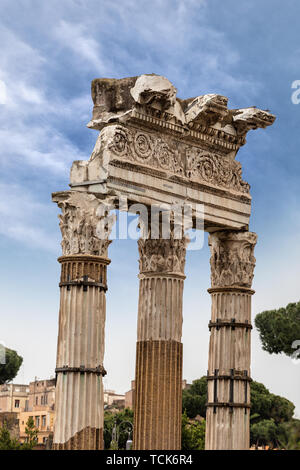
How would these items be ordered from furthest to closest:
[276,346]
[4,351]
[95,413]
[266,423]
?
[4,351] → [266,423] → [276,346] → [95,413]

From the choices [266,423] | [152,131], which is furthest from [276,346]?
[152,131]

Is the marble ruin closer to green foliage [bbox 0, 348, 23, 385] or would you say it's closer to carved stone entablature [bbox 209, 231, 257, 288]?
carved stone entablature [bbox 209, 231, 257, 288]

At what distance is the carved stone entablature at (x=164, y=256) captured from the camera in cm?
2625

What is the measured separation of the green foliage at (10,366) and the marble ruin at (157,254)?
62.5 m

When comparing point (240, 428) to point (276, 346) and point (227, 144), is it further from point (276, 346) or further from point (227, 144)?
point (276, 346)

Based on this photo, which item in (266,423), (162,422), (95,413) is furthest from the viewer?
(266,423)

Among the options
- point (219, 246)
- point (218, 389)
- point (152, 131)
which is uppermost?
point (152, 131)

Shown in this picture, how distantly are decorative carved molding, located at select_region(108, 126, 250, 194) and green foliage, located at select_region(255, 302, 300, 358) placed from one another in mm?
28205

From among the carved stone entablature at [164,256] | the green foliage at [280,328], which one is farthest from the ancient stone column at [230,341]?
the green foliage at [280,328]

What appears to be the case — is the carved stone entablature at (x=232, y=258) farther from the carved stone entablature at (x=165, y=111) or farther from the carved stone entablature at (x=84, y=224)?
the carved stone entablature at (x=84, y=224)

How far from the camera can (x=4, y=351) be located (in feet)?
281

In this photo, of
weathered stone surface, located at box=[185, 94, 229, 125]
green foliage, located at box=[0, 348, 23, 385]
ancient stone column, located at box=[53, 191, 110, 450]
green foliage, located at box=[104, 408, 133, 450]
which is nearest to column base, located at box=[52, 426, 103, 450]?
ancient stone column, located at box=[53, 191, 110, 450]
